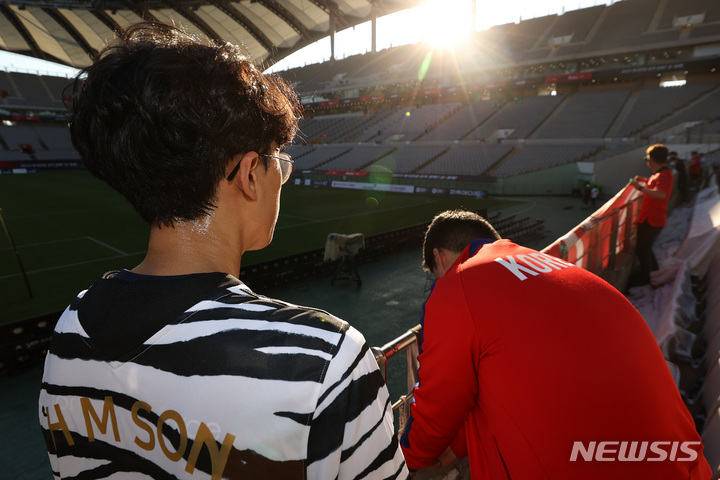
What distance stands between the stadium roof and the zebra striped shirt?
5702cm

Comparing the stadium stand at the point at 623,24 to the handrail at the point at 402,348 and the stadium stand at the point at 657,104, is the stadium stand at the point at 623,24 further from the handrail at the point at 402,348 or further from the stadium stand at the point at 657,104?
the handrail at the point at 402,348

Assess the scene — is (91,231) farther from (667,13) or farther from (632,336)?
(667,13)

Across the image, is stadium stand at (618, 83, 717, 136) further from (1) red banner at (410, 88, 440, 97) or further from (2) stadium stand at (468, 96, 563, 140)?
(1) red banner at (410, 88, 440, 97)

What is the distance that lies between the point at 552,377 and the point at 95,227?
21402 millimetres

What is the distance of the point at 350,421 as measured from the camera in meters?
0.81

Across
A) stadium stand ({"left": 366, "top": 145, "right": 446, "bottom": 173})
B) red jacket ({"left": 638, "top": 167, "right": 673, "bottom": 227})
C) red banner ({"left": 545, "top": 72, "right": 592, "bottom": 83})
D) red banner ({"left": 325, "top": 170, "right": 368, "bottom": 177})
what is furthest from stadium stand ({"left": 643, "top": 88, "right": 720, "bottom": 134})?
red jacket ({"left": 638, "top": 167, "right": 673, "bottom": 227})

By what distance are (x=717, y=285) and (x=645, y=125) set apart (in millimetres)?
33147

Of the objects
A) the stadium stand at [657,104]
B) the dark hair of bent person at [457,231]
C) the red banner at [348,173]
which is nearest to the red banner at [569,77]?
the stadium stand at [657,104]

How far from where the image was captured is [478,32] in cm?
5391

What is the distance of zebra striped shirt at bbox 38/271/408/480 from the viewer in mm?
767

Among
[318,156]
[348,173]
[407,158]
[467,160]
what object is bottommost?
[348,173]

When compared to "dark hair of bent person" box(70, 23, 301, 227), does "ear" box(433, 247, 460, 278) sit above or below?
below

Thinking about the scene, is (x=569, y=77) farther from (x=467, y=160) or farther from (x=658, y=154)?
(x=658, y=154)

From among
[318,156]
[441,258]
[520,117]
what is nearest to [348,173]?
[318,156]
